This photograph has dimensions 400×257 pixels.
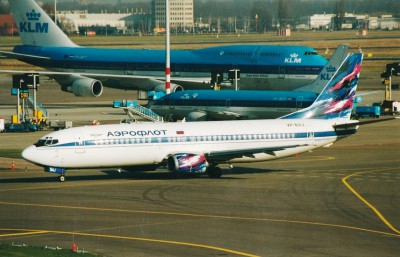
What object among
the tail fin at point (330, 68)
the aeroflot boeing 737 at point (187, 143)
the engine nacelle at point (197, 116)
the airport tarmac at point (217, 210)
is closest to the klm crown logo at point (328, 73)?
the tail fin at point (330, 68)

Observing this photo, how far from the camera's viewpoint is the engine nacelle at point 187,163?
6150 cm

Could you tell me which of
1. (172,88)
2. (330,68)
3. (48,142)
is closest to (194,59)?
(172,88)

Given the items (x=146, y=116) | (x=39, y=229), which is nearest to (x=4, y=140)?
(x=146, y=116)

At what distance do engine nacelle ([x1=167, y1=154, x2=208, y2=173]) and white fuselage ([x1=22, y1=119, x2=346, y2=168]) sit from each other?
0.68 metres

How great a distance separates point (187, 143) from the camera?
A: 62844mm

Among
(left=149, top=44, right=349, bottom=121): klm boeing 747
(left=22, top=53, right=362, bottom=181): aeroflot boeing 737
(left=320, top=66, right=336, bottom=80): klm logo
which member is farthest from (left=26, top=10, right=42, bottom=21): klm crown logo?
(left=22, top=53, right=362, bottom=181): aeroflot boeing 737

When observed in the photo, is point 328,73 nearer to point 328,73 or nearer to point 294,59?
point 328,73

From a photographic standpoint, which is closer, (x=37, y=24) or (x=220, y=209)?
(x=220, y=209)

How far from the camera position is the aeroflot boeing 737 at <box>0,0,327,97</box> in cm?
10862

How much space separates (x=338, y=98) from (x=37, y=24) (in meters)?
60.4

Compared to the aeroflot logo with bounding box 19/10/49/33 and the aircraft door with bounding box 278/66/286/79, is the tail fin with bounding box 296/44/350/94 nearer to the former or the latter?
the aircraft door with bounding box 278/66/286/79

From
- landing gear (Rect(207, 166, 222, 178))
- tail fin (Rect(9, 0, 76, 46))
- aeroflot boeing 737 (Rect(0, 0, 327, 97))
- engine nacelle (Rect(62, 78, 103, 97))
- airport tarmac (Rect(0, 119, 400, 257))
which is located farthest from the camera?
tail fin (Rect(9, 0, 76, 46))

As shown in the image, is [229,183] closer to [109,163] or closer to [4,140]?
[109,163]

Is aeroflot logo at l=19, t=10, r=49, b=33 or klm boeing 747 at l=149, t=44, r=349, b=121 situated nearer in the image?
klm boeing 747 at l=149, t=44, r=349, b=121
